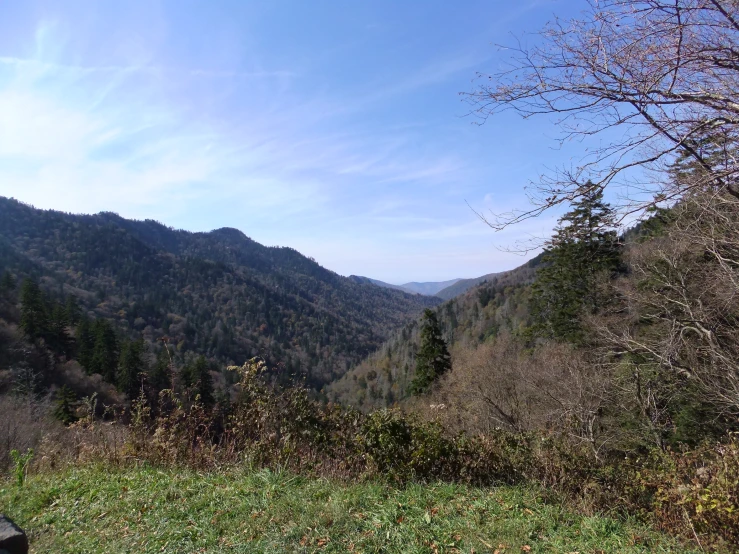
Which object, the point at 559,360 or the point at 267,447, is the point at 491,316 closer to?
the point at 559,360

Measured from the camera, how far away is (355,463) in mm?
4445

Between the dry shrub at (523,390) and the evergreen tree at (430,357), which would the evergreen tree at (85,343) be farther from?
the dry shrub at (523,390)

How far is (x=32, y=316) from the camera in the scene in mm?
40906

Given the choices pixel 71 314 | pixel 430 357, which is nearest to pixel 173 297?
pixel 71 314

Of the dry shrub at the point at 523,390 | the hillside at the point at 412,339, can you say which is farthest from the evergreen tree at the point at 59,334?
the dry shrub at the point at 523,390

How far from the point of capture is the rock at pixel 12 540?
9.23 ft

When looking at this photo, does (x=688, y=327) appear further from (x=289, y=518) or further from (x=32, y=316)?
(x=32, y=316)

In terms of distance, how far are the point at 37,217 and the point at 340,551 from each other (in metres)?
159

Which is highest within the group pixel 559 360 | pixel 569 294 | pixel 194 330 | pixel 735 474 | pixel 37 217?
pixel 37 217

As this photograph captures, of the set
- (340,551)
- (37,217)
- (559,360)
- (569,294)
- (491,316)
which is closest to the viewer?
(340,551)

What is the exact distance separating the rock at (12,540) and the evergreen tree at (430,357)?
2115cm

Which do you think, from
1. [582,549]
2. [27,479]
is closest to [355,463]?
[582,549]

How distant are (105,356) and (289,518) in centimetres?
4446

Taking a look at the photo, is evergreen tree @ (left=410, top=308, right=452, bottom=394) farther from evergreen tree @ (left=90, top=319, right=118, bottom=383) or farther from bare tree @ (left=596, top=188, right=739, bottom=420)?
evergreen tree @ (left=90, top=319, right=118, bottom=383)
